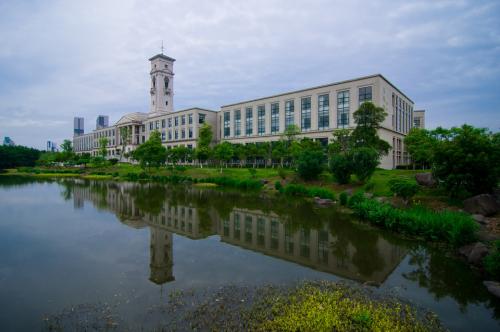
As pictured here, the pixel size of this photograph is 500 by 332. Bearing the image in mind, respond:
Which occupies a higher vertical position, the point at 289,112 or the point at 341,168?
the point at 289,112

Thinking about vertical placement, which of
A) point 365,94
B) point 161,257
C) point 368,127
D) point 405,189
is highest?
point 365,94

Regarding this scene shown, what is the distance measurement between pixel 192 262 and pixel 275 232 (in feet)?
19.3

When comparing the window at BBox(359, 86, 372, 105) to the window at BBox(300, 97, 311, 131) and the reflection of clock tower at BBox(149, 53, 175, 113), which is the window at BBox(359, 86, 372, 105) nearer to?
the window at BBox(300, 97, 311, 131)

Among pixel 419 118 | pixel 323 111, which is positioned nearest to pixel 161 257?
pixel 323 111

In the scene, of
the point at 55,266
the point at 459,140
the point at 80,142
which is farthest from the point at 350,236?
the point at 80,142

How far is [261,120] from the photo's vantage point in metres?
63.8

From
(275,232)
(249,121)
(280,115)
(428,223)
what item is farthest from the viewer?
(249,121)

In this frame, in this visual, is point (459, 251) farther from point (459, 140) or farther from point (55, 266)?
point (55, 266)

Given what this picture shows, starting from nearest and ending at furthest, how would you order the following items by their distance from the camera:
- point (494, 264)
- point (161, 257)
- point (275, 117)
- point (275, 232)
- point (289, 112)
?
point (494, 264) → point (161, 257) → point (275, 232) → point (289, 112) → point (275, 117)

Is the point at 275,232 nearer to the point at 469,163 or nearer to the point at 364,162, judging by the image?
the point at 469,163

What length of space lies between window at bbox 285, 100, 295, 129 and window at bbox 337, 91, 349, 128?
10.4 m

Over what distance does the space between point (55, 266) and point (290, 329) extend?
834 centimetres

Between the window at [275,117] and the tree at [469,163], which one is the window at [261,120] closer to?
the window at [275,117]

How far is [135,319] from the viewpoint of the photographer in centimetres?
594
